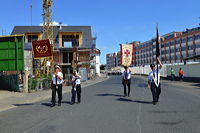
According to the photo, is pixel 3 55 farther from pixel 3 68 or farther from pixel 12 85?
pixel 12 85

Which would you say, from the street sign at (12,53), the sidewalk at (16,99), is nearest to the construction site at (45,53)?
the street sign at (12,53)

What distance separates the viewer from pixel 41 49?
27.2m

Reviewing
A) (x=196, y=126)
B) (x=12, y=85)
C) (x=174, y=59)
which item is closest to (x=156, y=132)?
(x=196, y=126)

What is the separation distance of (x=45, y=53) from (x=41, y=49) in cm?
60

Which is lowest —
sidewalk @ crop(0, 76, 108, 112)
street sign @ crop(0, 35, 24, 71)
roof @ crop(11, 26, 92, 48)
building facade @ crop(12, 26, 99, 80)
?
sidewalk @ crop(0, 76, 108, 112)

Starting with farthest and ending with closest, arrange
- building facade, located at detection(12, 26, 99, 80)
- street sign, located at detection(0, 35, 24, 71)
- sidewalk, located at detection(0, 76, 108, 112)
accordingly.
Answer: building facade, located at detection(12, 26, 99, 80) → street sign, located at detection(0, 35, 24, 71) → sidewalk, located at detection(0, 76, 108, 112)

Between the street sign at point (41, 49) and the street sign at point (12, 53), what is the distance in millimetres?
6293

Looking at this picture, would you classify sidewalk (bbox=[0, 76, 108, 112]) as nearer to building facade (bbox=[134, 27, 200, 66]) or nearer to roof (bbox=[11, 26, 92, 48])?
roof (bbox=[11, 26, 92, 48])

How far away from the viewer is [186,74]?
102 feet

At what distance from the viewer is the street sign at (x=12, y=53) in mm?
20375

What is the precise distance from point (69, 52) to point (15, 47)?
3454cm

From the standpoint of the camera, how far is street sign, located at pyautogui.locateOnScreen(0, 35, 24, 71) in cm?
2038

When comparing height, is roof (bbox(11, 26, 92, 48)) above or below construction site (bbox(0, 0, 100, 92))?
above

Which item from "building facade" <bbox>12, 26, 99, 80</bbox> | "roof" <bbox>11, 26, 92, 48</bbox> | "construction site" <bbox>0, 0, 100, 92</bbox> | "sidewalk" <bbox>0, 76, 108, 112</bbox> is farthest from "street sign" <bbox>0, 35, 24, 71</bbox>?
"roof" <bbox>11, 26, 92, 48</bbox>
